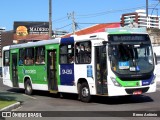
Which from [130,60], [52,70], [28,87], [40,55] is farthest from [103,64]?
[28,87]

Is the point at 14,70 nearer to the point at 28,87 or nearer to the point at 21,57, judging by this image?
the point at 21,57

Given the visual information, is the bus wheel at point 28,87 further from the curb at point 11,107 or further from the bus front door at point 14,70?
the curb at point 11,107

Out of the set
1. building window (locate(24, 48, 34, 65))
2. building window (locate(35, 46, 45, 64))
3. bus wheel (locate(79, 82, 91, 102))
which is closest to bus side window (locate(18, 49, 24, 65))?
building window (locate(24, 48, 34, 65))

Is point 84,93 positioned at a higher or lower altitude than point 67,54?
lower

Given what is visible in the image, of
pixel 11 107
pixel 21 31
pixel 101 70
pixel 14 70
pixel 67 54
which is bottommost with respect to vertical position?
pixel 11 107

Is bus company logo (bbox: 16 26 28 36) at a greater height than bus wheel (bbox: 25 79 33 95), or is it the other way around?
bus company logo (bbox: 16 26 28 36)

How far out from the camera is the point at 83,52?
18484 millimetres

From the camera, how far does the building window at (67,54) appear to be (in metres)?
19.4

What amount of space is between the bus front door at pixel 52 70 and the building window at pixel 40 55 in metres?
0.67

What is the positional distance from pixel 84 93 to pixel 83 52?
1.79m

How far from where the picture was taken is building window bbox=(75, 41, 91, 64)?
1811cm

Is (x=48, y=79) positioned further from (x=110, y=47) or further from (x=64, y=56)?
(x=110, y=47)

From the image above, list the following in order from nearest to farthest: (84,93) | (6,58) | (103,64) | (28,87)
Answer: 1. (103,64)
2. (84,93)
3. (28,87)
4. (6,58)

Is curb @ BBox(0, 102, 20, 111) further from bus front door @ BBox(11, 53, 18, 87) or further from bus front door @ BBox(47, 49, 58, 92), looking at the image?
bus front door @ BBox(11, 53, 18, 87)
